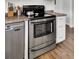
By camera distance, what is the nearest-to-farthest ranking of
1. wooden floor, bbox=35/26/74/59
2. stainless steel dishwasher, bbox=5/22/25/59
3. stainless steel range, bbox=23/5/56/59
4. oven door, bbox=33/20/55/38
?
1. stainless steel dishwasher, bbox=5/22/25/59
2. stainless steel range, bbox=23/5/56/59
3. oven door, bbox=33/20/55/38
4. wooden floor, bbox=35/26/74/59

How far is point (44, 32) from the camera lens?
3.28m

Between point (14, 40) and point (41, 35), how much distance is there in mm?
915

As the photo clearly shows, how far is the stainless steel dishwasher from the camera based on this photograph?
2.29 m

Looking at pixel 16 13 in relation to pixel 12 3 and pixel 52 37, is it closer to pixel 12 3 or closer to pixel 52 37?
pixel 12 3

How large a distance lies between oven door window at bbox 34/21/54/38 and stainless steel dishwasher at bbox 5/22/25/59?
0.46 m

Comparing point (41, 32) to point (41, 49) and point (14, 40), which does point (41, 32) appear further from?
point (14, 40)

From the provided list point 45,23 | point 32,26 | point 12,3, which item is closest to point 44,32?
point 45,23

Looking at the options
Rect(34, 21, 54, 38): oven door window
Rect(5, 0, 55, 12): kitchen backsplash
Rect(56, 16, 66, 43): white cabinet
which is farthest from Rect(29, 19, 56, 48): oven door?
Rect(5, 0, 55, 12): kitchen backsplash

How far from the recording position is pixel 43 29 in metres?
3.26

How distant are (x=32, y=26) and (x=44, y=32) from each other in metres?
0.54

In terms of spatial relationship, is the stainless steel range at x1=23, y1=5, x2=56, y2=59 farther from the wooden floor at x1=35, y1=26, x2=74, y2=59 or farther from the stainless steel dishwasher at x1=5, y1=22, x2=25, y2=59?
the stainless steel dishwasher at x1=5, y1=22, x2=25, y2=59

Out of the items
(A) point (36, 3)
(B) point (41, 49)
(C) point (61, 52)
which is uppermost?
(A) point (36, 3)

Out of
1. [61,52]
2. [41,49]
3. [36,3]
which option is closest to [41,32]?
[41,49]

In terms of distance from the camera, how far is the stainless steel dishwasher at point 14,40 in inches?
90.4
